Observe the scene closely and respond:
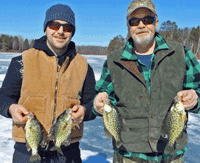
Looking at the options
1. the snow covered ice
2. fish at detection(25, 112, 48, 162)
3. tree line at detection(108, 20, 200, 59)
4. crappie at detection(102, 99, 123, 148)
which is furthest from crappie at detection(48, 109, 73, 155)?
tree line at detection(108, 20, 200, 59)

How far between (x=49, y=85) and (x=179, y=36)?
58094 millimetres

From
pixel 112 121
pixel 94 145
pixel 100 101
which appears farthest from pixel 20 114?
pixel 94 145

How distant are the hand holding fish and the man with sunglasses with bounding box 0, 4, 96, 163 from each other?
133 centimetres

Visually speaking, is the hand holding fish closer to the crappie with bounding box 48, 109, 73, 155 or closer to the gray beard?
the gray beard

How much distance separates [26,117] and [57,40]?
116cm

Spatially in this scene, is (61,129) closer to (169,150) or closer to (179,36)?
(169,150)

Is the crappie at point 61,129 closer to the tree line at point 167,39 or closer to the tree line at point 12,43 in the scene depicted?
the tree line at point 167,39

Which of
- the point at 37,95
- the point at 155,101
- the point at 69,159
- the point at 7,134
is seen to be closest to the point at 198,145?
the point at 155,101

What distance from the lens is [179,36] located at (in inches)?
2142

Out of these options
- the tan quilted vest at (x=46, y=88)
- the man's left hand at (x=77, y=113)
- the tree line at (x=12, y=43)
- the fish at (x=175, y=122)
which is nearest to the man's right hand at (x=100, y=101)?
the man's left hand at (x=77, y=113)

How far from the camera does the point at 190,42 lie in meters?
60.7

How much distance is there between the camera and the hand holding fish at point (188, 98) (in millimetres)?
2168

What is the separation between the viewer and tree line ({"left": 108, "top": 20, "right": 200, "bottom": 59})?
51.1m

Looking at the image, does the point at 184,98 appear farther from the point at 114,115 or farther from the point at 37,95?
the point at 37,95
